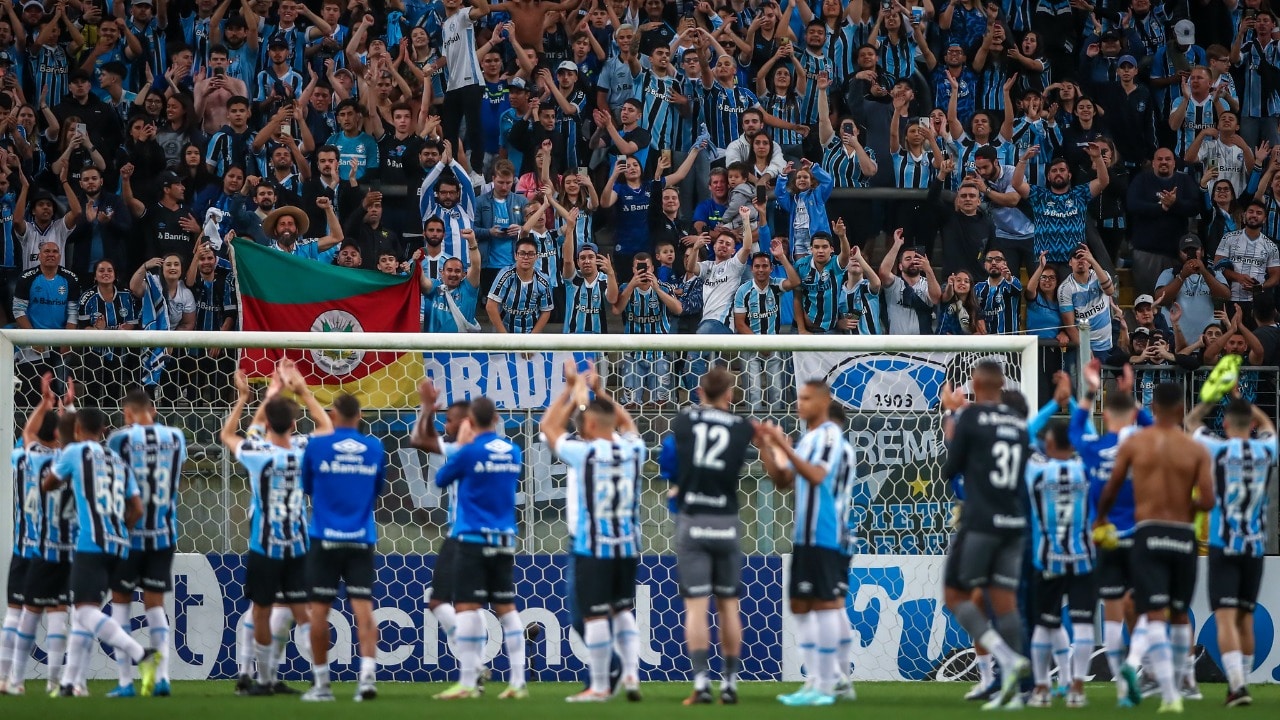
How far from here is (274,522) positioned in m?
11.4

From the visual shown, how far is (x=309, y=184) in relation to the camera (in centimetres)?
1758

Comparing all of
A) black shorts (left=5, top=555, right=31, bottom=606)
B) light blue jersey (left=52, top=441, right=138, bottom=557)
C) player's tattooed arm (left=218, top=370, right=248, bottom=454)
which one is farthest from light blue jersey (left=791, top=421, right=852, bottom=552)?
black shorts (left=5, top=555, right=31, bottom=606)

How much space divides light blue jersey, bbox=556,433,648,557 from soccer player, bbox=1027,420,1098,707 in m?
2.67

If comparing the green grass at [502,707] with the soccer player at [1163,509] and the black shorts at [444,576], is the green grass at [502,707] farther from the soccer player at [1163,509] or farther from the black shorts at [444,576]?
the black shorts at [444,576]

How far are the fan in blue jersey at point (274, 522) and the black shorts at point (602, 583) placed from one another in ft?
6.67

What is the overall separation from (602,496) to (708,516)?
72cm

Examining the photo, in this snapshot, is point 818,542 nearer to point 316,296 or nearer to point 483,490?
point 483,490

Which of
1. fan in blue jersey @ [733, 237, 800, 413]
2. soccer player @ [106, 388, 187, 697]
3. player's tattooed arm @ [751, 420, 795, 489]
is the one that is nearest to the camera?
player's tattooed arm @ [751, 420, 795, 489]

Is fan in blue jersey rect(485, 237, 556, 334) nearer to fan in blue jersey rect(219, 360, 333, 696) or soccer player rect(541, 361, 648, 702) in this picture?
fan in blue jersey rect(219, 360, 333, 696)

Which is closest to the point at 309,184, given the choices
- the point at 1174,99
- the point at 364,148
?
the point at 364,148

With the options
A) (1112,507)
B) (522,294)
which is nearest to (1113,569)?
(1112,507)

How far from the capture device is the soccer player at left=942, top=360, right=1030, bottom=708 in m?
10.3

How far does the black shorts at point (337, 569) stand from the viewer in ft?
36.0

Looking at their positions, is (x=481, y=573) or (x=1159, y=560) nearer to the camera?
(x=1159, y=560)
